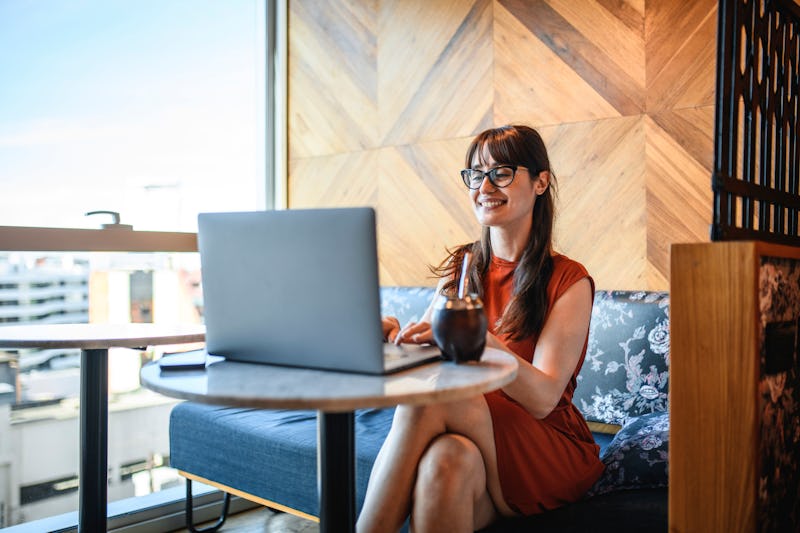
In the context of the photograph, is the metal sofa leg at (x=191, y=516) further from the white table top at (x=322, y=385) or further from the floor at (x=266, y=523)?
the white table top at (x=322, y=385)

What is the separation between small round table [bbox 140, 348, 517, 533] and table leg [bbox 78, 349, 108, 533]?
57 centimetres

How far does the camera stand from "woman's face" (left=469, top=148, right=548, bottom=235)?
1853 millimetres

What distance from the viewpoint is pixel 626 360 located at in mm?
2225

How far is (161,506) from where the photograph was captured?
279 centimetres

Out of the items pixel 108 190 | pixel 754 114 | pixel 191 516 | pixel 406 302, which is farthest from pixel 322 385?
pixel 108 190

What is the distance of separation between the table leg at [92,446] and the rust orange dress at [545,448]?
3.25 feet

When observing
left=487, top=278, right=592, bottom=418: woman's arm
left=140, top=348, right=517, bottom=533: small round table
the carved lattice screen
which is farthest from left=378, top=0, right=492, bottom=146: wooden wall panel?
left=140, top=348, right=517, bottom=533: small round table

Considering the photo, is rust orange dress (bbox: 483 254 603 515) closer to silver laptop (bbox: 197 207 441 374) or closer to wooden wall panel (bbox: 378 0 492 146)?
silver laptop (bbox: 197 207 441 374)

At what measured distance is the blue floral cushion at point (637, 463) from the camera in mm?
1713

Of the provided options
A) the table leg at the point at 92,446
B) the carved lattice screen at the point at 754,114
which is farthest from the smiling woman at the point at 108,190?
the carved lattice screen at the point at 754,114

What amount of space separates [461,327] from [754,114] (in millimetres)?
829

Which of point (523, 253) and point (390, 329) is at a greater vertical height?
point (523, 253)

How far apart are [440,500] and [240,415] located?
1.25 m

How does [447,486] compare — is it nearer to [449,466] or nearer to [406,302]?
[449,466]
